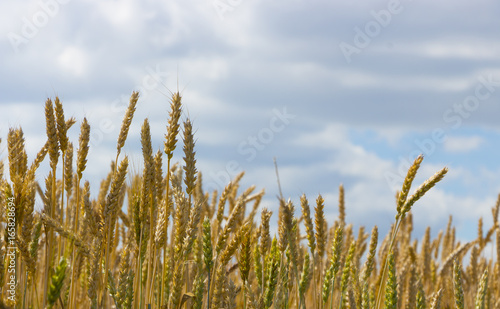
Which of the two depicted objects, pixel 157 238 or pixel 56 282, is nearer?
pixel 56 282

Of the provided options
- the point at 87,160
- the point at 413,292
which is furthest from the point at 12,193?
the point at 413,292

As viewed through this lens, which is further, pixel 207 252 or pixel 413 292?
pixel 413 292

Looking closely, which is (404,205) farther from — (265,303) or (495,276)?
(495,276)

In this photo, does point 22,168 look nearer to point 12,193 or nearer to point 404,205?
point 12,193

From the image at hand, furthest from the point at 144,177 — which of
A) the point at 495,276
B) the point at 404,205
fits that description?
the point at 495,276

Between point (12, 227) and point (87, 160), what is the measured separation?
0.50 meters

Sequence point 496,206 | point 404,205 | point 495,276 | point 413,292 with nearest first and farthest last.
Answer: point 404,205 < point 413,292 < point 495,276 < point 496,206

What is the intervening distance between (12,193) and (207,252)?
769mm

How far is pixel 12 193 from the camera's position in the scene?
2.04 metres

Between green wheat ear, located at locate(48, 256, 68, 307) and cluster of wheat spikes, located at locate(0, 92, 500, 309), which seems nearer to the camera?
green wheat ear, located at locate(48, 256, 68, 307)

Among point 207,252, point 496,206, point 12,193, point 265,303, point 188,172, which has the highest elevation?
point 496,206

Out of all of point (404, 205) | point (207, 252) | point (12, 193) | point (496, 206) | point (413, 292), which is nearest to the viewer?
point (12, 193)

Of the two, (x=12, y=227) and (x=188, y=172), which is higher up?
A: (x=188, y=172)

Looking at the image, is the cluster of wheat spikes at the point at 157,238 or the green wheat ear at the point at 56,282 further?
the cluster of wheat spikes at the point at 157,238
